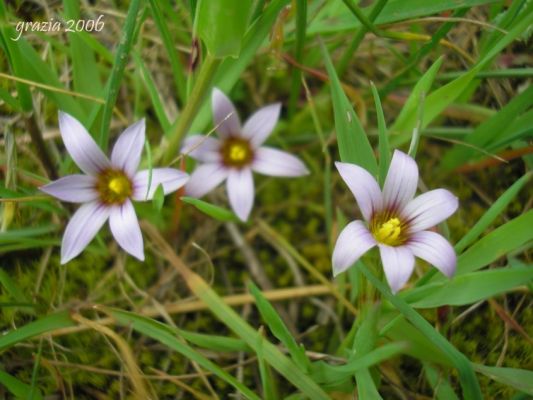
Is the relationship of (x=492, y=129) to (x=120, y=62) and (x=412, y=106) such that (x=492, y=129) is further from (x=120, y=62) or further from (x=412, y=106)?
(x=120, y=62)

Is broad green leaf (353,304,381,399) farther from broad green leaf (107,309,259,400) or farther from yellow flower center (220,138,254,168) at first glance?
yellow flower center (220,138,254,168)

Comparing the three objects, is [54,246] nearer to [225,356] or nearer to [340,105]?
[225,356]

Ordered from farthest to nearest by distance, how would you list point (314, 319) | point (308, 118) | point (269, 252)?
point (308, 118) < point (269, 252) < point (314, 319)

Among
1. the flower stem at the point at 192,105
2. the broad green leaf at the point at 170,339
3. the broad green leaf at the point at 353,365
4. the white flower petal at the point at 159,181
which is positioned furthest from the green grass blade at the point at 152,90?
the broad green leaf at the point at 353,365

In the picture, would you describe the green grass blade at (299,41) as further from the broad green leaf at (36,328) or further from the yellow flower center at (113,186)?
the broad green leaf at (36,328)

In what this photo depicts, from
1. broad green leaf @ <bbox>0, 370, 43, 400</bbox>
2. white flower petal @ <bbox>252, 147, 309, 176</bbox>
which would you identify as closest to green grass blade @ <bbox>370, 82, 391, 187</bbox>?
white flower petal @ <bbox>252, 147, 309, 176</bbox>

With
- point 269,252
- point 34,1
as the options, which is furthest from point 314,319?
point 34,1
